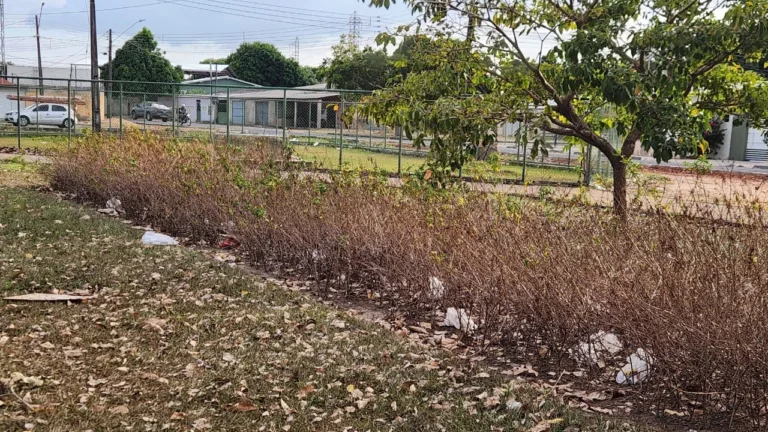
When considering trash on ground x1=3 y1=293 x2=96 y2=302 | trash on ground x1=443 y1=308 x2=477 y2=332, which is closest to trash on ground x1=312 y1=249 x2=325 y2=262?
trash on ground x1=443 y1=308 x2=477 y2=332

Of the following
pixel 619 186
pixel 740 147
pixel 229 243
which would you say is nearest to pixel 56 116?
pixel 229 243

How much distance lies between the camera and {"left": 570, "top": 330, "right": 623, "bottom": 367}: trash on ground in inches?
165

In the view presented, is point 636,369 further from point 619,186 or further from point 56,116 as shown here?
point 56,116

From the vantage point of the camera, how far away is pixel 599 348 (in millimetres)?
4309

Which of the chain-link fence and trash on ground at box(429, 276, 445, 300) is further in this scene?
the chain-link fence

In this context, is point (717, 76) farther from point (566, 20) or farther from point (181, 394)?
point (181, 394)

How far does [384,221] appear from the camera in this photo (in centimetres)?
614

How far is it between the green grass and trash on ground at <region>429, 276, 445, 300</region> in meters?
0.60

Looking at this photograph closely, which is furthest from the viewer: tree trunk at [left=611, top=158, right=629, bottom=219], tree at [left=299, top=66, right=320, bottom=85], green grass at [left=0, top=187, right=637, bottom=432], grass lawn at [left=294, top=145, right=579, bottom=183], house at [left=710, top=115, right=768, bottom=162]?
tree at [left=299, top=66, right=320, bottom=85]

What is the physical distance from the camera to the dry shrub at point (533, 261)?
11.8 feet

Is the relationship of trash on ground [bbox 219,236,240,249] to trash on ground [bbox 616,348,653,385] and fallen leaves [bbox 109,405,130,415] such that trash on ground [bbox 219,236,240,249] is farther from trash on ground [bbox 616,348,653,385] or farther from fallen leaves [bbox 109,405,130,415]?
trash on ground [bbox 616,348,653,385]

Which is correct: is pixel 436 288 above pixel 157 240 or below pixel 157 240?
above

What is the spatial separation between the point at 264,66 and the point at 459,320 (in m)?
82.9

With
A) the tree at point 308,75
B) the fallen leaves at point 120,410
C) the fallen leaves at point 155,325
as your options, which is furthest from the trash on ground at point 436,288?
the tree at point 308,75
